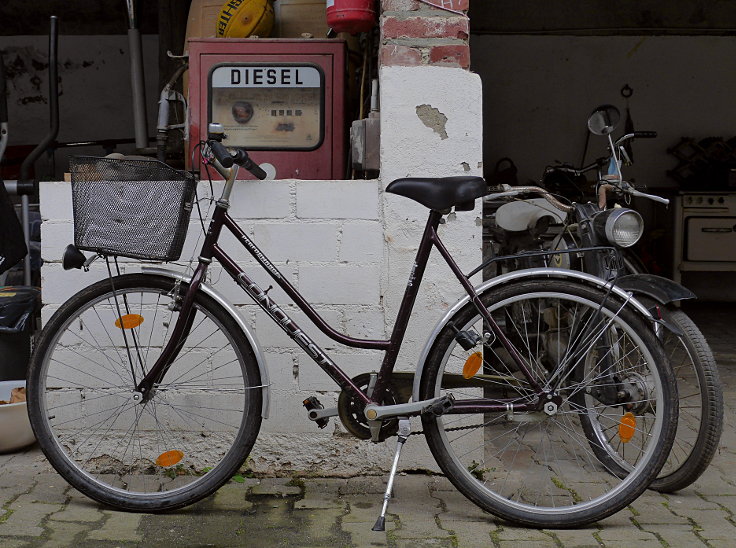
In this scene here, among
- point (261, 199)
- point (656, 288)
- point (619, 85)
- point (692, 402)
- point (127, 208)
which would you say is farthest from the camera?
→ point (619, 85)

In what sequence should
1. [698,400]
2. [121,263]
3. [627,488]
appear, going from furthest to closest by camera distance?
1. [121,263]
2. [698,400]
3. [627,488]

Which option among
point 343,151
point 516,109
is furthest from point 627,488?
point 516,109

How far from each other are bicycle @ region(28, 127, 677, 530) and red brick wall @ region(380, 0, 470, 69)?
0.66m

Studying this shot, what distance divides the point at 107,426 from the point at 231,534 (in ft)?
2.63

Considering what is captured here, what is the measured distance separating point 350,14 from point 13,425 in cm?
194

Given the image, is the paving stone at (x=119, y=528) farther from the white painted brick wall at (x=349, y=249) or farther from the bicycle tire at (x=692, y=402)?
the bicycle tire at (x=692, y=402)

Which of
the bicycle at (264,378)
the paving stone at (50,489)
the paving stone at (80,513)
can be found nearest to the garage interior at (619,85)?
the bicycle at (264,378)

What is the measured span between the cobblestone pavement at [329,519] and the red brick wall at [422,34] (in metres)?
1.47

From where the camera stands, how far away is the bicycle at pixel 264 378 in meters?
2.74

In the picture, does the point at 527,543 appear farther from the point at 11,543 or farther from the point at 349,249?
the point at 11,543

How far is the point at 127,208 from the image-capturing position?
2.74 meters

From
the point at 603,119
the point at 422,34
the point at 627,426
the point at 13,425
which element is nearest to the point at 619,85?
the point at 603,119

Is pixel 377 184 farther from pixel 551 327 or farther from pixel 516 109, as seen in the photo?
Result: pixel 516 109

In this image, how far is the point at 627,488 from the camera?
107 inches
